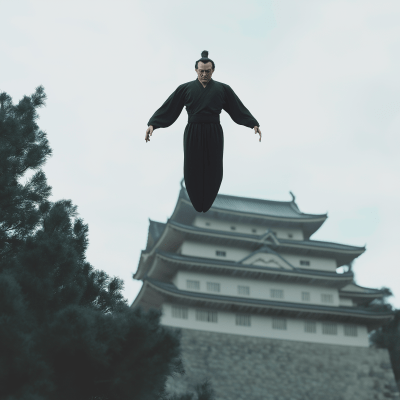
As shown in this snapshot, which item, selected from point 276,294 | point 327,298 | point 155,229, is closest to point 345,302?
point 327,298

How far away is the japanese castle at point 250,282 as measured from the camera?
1036 inches

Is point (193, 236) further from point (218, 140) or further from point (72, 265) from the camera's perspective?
point (218, 140)

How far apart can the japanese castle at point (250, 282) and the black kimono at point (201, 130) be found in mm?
21688

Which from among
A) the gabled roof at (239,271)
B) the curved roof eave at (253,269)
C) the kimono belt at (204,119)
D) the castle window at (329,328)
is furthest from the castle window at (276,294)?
the kimono belt at (204,119)

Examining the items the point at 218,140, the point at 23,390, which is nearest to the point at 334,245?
the point at 23,390

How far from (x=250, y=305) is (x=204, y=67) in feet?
76.9

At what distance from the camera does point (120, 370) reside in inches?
338

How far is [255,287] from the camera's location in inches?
1096

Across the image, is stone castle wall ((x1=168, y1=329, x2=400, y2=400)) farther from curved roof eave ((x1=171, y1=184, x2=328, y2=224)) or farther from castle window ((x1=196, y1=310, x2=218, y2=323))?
curved roof eave ((x1=171, y1=184, x2=328, y2=224))

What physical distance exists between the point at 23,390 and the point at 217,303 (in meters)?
19.1

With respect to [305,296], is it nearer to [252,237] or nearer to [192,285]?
[252,237]

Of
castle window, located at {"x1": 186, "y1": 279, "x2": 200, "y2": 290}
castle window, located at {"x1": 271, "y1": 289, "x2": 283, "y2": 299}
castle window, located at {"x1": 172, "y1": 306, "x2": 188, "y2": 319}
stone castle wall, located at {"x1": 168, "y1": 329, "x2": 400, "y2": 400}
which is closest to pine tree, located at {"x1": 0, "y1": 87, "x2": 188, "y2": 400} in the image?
stone castle wall, located at {"x1": 168, "y1": 329, "x2": 400, "y2": 400}

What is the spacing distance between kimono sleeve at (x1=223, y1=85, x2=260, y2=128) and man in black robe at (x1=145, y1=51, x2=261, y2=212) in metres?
0.03

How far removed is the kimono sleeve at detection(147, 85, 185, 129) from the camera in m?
3.95
